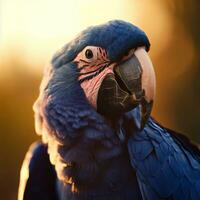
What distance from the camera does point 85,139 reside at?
4.37 feet

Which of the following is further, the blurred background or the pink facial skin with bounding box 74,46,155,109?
the blurred background

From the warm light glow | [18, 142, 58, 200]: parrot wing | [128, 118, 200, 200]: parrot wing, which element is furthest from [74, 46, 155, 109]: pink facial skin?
the warm light glow

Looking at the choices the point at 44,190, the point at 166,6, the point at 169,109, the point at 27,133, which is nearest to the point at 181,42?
the point at 166,6

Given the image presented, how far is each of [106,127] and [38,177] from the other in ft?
1.03

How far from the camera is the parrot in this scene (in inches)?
50.0

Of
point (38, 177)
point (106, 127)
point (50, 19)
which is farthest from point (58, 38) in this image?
point (106, 127)

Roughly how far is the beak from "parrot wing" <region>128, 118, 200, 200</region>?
0.33 feet

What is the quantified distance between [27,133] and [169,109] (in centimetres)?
83

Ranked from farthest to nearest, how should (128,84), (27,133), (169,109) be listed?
(27,133) < (169,109) < (128,84)

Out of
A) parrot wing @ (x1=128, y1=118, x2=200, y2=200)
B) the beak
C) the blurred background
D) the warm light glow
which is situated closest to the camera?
the beak

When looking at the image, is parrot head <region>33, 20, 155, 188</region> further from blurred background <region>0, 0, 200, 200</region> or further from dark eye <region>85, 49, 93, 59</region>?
blurred background <region>0, 0, 200, 200</region>

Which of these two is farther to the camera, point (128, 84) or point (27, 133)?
point (27, 133)

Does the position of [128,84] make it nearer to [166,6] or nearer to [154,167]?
[154,167]

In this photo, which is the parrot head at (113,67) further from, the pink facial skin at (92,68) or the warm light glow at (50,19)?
the warm light glow at (50,19)
